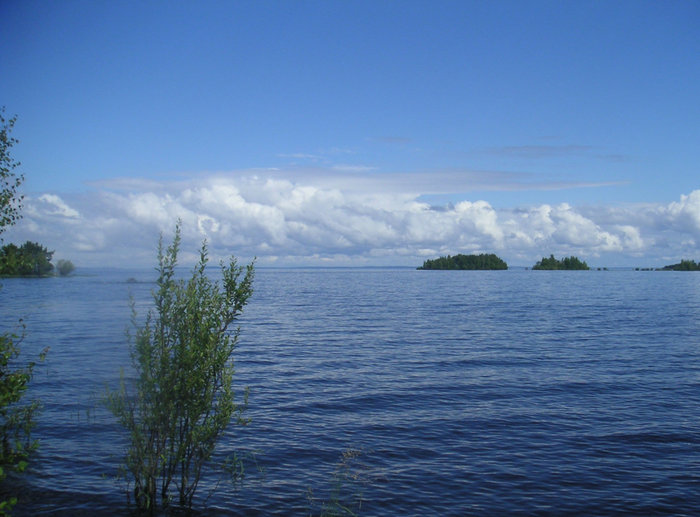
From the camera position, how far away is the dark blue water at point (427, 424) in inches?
591

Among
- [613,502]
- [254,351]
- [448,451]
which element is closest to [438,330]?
[254,351]

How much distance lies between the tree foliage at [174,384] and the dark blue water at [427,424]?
1.62m

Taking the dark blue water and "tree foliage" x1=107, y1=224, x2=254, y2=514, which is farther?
the dark blue water

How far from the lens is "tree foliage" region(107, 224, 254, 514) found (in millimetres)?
12539

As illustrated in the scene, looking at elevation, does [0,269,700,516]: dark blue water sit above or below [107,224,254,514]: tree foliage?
below

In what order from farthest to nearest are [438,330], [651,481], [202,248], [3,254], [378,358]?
1. [438,330]
2. [378,358]
3. [651,481]
4. [202,248]
5. [3,254]

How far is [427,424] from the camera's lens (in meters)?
21.5

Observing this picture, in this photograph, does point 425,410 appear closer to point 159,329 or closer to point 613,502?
point 613,502

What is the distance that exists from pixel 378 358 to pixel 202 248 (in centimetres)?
2361

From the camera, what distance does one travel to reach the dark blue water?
15008 millimetres

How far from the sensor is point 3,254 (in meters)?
12.3

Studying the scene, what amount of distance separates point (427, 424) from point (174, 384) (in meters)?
12.1

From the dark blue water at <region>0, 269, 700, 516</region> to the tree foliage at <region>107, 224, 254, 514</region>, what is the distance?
1.62 m

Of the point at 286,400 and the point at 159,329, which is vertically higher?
the point at 159,329
